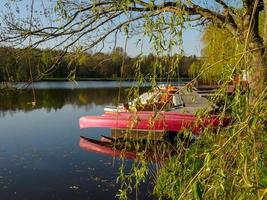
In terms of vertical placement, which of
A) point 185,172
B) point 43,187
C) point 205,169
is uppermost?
point 205,169

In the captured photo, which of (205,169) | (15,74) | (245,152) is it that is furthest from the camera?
(15,74)

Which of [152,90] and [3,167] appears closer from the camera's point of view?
[152,90]

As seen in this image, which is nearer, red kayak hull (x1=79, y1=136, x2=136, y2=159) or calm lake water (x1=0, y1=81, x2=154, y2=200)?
calm lake water (x1=0, y1=81, x2=154, y2=200)

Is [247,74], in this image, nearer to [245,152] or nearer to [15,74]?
[245,152]

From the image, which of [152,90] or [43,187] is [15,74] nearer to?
[152,90]

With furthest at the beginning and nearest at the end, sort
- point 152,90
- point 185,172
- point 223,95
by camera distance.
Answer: point 185,172 < point 152,90 < point 223,95

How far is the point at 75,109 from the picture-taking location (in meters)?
25.4

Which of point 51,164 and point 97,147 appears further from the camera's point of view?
point 97,147

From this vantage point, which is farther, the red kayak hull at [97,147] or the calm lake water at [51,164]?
the red kayak hull at [97,147]

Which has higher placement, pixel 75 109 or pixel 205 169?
pixel 205 169

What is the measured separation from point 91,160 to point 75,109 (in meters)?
13.4

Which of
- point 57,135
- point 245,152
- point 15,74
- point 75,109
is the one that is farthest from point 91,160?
point 75,109

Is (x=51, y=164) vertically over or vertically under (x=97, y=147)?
under

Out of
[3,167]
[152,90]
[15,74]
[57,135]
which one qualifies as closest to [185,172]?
[152,90]
